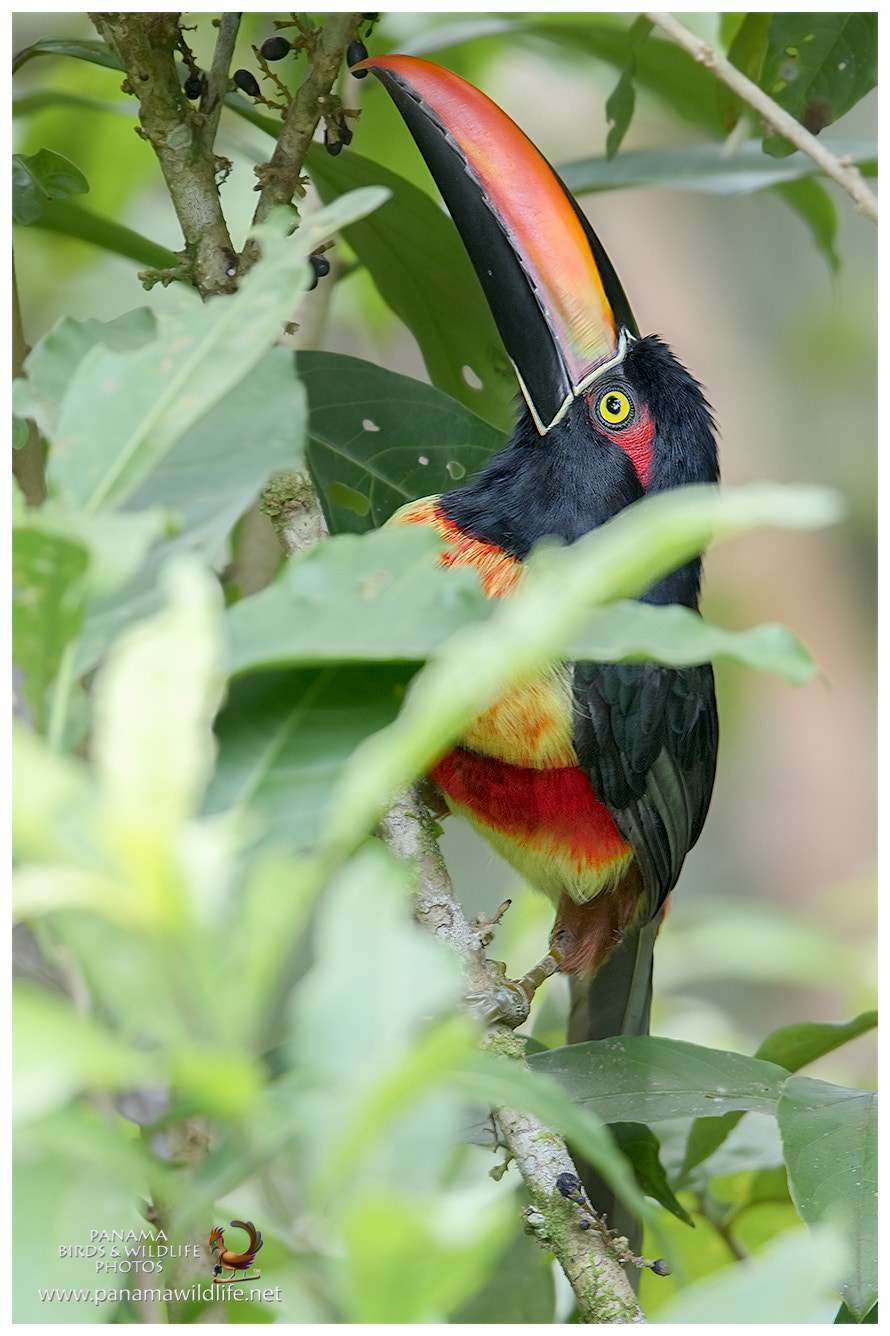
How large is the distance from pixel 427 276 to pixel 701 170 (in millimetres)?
364

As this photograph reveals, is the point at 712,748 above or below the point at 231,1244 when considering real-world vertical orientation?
above

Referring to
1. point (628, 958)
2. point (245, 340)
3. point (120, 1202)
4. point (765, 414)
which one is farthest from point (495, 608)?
point (765, 414)

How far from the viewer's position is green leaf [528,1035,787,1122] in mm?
996

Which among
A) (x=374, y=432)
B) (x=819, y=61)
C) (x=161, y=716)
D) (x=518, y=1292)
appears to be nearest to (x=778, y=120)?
(x=819, y=61)

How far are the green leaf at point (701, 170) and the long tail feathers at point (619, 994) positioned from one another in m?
0.88

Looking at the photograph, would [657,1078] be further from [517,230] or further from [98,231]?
[98,231]

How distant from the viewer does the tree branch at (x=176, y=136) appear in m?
1.03

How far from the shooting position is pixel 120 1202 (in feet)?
1.60

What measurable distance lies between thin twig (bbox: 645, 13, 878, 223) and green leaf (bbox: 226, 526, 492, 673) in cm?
48

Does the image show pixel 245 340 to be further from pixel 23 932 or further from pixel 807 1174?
pixel 807 1174

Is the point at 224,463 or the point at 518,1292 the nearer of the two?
the point at 224,463

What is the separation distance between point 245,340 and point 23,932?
317 mm

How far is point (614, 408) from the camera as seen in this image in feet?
4.87

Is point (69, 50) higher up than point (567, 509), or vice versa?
point (69, 50)
